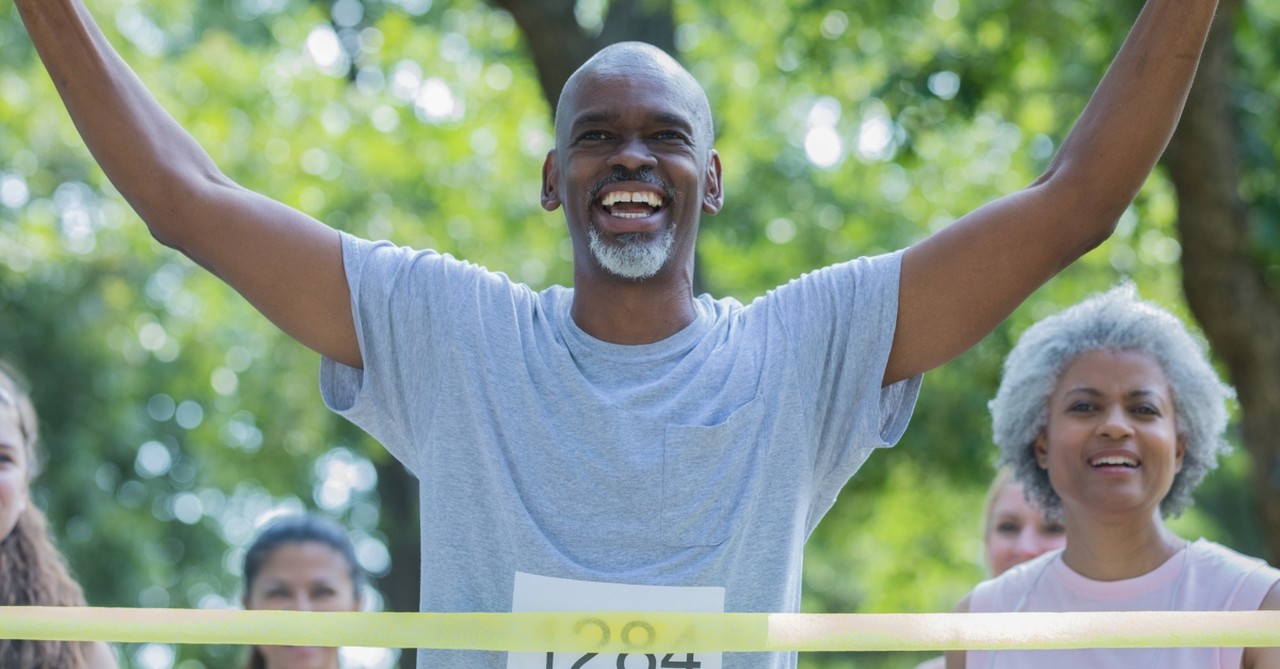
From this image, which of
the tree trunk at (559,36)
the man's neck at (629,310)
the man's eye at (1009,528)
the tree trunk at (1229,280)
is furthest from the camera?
the tree trunk at (1229,280)

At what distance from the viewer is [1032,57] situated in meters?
8.66

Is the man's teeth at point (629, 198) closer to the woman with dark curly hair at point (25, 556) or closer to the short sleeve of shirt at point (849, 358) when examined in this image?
the short sleeve of shirt at point (849, 358)

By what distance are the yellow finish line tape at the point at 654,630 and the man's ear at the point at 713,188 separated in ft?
2.91

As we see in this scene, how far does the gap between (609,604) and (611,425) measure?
316 millimetres

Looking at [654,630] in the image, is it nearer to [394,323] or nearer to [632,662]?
[632,662]

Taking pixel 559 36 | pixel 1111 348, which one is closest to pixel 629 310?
pixel 1111 348

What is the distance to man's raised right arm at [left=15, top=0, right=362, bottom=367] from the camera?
2.89m

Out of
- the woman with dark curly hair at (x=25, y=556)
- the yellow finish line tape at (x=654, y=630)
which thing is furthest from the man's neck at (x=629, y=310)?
the woman with dark curly hair at (x=25, y=556)

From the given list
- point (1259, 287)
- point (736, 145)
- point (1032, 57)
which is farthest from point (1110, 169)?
point (736, 145)

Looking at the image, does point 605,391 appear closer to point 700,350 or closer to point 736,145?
point 700,350

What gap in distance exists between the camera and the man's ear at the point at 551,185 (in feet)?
10.6

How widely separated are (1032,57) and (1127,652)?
563cm

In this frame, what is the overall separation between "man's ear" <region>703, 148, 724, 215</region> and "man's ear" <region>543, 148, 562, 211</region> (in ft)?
0.94

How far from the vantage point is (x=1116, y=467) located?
3.73 metres
